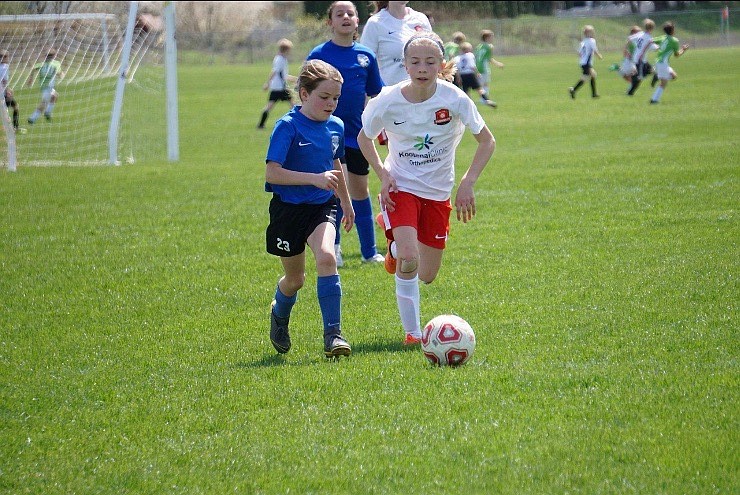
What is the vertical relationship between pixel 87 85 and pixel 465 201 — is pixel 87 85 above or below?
below

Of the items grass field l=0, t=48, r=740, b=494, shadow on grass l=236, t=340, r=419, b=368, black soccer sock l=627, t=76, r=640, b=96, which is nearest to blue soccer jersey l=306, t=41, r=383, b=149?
grass field l=0, t=48, r=740, b=494

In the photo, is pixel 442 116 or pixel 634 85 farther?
pixel 634 85

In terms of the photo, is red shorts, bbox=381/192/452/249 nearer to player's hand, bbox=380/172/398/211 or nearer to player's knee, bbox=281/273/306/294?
player's hand, bbox=380/172/398/211

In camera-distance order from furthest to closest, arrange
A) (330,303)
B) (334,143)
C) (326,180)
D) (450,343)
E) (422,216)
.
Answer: (422,216) < (334,143) < (330,303) < (326,180) < (450,343)

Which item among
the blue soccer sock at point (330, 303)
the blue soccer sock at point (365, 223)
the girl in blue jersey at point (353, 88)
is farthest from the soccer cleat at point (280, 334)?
the blue soccer sock at point (365, 223)

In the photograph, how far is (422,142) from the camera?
6098 millimetres

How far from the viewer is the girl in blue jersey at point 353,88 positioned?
8.04 meters

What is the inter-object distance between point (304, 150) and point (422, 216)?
0.99m

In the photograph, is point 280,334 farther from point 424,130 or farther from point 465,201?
point 424,130

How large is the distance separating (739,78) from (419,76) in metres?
26.3

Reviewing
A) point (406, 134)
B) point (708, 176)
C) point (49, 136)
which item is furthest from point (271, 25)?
point (406, 134)

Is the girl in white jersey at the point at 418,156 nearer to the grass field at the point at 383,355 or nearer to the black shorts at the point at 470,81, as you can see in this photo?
the grass field at the point at 383,355

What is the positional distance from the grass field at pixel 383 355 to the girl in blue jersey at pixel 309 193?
0.32 m

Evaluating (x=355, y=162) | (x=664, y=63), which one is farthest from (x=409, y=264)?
(x=664, y=63)
